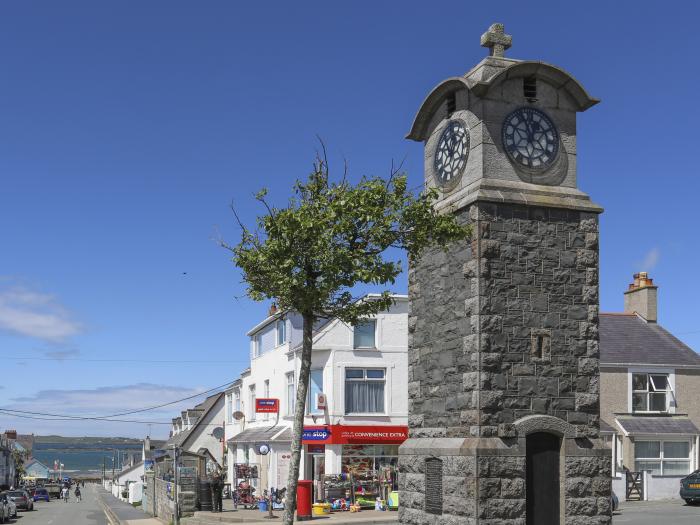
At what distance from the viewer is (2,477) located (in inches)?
4107

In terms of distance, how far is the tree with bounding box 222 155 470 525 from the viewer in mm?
17094

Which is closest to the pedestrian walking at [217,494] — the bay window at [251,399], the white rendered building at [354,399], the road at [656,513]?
the white rendered building at [354,399]

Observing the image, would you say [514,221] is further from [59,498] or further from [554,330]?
[59,498]

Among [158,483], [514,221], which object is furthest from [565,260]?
[158,483]

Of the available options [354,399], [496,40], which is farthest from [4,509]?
[496,40]

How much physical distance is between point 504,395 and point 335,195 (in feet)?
17.0

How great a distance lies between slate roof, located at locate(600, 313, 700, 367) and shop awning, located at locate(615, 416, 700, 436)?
2.37 m

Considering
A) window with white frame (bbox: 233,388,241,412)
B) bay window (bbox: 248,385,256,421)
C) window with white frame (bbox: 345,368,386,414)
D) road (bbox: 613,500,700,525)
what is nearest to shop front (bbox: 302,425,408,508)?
window with white frame (bbox: 345,368,386,414)

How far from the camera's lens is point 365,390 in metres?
40.1

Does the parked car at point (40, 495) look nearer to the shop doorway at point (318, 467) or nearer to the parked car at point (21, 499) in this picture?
the parked car at point (21, 499)

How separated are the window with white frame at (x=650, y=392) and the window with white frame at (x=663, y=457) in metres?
1.53

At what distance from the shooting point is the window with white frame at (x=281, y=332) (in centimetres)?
4528

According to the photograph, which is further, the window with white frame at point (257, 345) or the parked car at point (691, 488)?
the window with white frame at point (257, 345)

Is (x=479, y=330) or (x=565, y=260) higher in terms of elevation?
(x=565, y=260)
